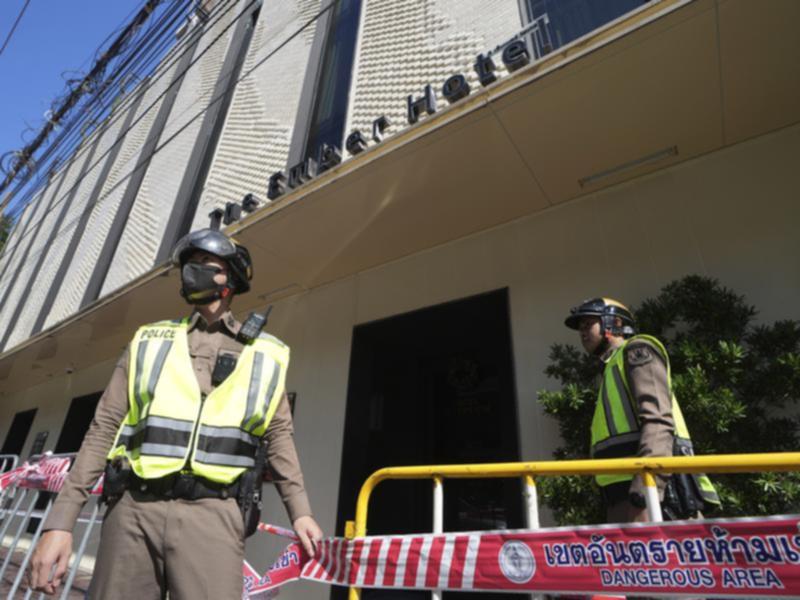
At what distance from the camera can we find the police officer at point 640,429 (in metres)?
1.87

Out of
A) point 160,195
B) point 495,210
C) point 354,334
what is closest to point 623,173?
point 495,210

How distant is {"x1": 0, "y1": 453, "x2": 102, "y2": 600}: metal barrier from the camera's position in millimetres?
3025

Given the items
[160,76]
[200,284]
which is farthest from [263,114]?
[160,76]

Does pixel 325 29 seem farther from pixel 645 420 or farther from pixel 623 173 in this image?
pixel 645 420

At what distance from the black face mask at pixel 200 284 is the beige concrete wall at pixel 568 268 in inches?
118

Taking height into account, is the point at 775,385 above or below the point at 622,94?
below

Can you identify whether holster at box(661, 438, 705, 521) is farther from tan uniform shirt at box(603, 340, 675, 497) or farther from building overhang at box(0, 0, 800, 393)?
building overhang at box(0, 0, 800, 393)

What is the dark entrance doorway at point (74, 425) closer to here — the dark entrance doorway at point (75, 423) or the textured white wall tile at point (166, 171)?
the dark entrance doorway at point (75, 423)

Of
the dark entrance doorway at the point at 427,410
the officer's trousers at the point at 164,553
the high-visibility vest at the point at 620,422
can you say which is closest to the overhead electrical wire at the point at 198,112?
the dark entrance doorway at the point at 427,410

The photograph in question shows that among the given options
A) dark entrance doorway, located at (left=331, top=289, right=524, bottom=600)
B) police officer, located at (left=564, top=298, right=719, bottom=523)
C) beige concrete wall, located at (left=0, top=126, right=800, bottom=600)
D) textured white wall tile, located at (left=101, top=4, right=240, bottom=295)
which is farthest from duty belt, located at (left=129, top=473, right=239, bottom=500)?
textured white wall tile, located at (left=101, top=4, right=240, bottom=295)

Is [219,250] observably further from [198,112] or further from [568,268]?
[198,112]

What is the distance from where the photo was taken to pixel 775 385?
2758mm

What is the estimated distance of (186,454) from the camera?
1.60 m

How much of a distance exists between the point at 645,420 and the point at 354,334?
4045 millimetres
